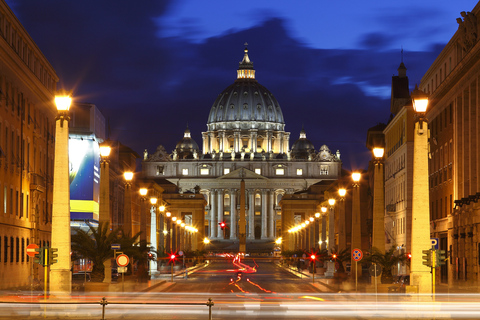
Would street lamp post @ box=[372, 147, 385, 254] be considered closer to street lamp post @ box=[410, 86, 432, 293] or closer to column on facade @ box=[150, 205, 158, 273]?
street lamp post @ box=[410, 86, 432, 293]

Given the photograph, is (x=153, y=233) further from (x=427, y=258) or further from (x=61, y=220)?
(x=427, y=258)

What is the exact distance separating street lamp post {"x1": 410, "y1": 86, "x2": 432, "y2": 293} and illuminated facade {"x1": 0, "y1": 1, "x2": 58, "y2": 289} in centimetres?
2730

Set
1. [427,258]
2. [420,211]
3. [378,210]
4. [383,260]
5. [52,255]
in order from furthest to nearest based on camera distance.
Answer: [383,260]
[378,210]
[52,255]
[420,211]
[427,258]

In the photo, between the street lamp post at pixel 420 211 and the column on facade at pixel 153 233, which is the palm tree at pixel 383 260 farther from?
the column on facade at pixel 153 233

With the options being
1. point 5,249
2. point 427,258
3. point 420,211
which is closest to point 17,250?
point 5,249

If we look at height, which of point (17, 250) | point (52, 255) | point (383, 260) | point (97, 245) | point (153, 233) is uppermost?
point (153, 233)

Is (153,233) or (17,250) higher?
(153,233)

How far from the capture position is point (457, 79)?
59.7m

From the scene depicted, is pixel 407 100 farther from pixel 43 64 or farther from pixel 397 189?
pixel 43 64

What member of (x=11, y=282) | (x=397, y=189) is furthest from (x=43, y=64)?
(x=397, y=189)

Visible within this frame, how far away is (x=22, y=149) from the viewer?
5944 centimetres

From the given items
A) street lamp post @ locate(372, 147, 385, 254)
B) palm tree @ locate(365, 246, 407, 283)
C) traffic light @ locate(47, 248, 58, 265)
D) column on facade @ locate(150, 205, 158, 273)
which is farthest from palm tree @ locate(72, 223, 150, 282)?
column on facade @ locate(150, 205, 158, 273)

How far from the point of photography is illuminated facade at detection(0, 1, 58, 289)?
53.3 metres

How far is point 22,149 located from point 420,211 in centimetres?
3706
